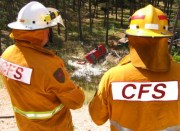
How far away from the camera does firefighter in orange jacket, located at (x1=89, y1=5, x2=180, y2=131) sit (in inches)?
111

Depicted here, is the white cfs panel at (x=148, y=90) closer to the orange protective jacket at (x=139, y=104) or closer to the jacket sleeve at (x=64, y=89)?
the orange protective jacket at (x=139, y=104)

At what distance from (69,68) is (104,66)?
3.58 m

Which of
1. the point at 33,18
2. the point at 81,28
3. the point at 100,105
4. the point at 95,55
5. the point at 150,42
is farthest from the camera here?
the point at 81,28

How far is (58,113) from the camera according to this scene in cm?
376

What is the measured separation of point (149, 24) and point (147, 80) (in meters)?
0.50

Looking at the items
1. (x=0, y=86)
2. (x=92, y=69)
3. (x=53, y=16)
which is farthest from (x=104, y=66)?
(x=53, y=16)

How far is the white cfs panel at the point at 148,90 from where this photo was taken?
2.86 meters

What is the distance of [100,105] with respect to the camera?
10.5ft

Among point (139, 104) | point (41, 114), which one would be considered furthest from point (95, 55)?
point (139, 104)

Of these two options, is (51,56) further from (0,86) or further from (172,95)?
(0,86)

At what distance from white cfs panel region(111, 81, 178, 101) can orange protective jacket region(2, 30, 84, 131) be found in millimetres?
739

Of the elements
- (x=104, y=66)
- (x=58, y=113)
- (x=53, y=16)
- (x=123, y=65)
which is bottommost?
(x=104, y=66)

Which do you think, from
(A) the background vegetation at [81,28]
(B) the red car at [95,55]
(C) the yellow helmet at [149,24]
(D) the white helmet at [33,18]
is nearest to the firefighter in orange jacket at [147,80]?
(C) the yellow helmet at [149,24]

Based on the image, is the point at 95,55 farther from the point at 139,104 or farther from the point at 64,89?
the point at 139,104
